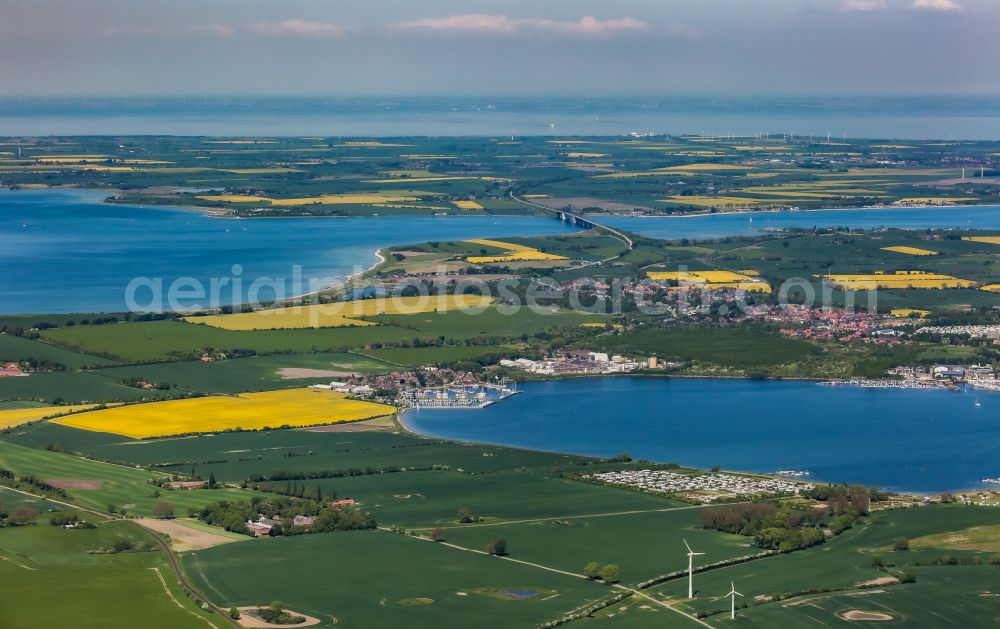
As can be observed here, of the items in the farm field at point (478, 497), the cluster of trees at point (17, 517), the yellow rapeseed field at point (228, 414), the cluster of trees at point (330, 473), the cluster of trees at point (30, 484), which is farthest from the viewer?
the yellow rapeseed field at point (228, 414)

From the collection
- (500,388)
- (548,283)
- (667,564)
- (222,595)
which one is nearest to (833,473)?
(667,564)

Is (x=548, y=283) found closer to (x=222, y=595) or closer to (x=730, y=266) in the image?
(x=730, y=266)

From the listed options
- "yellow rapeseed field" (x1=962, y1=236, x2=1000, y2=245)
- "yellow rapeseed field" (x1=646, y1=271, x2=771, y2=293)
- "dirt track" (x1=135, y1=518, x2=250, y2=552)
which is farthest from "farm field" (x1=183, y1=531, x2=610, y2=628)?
"yellow rapeseed field" (x1=962, y1=236, x2=1000, y2=245)

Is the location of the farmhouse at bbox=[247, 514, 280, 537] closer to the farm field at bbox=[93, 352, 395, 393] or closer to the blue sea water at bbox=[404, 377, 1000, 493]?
the blue sea water at bbox=[404, 377, 1000, 493]

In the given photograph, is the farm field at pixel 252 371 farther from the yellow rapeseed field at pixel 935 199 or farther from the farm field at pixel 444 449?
the yellow rapeseed field at pixel 935 199

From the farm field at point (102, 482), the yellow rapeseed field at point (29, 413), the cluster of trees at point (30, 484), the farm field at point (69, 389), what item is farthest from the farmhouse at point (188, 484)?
the farm field at point (69, 389)

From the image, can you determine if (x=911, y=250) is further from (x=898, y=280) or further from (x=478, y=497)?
(x=478, y=497)

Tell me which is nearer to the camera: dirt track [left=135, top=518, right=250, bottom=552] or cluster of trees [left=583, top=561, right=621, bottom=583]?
cluster of trees [left=583, top=561, right=621, bottom=583]
